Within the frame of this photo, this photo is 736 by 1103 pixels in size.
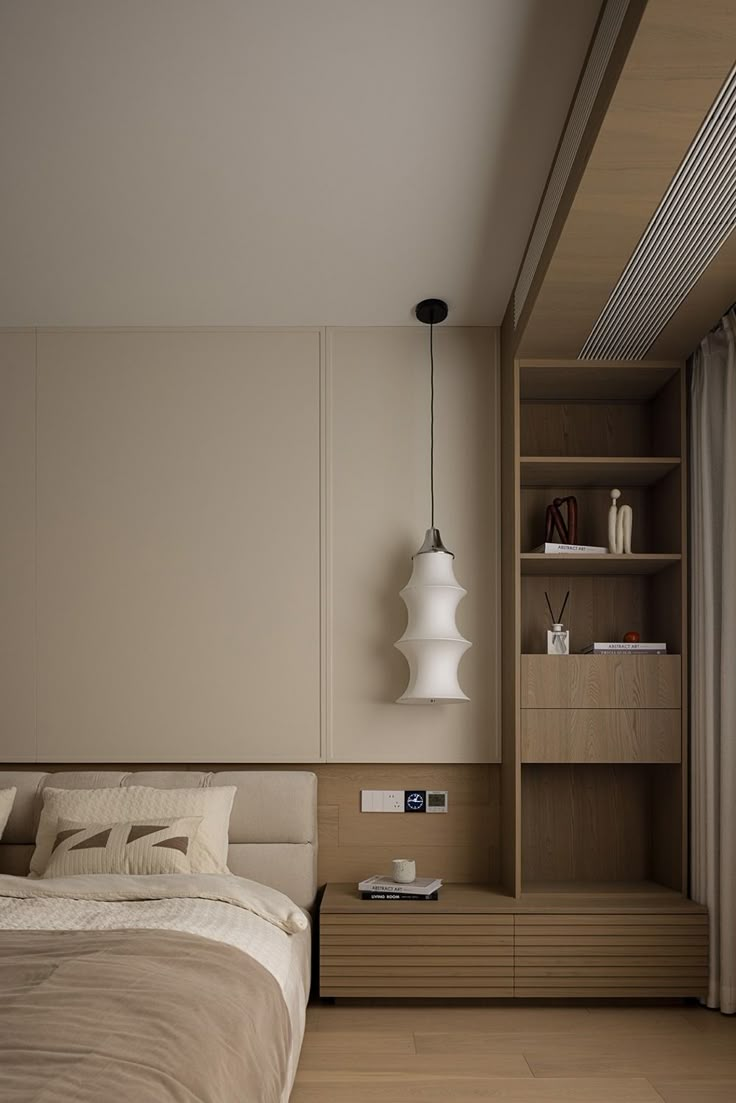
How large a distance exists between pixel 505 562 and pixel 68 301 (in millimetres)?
1865

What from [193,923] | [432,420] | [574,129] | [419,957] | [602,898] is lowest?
[419,957]

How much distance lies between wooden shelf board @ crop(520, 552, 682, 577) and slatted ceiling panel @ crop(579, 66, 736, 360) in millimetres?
714

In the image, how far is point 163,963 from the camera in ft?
7.88

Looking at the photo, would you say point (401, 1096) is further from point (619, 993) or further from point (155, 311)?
point (155, 311)

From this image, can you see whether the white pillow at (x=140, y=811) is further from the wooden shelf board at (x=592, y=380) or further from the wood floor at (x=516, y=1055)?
the wooden shelf board at (x=592, y=380)

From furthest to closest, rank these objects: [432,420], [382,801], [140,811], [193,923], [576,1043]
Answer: [432,420] → [382,801] → [140,811] → [576,1043] → [193,923]

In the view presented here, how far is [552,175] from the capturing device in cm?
290

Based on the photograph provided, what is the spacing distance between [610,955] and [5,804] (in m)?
2.09

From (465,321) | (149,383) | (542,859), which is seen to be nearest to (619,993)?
(542,859)

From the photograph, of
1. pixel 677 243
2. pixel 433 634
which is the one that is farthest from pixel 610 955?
pixel 677 243

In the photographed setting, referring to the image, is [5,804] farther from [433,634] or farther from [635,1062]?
[635,1062]

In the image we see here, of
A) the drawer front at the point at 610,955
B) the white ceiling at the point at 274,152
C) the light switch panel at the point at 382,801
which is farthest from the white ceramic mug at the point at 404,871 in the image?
the white ceiling at the point at 274,152

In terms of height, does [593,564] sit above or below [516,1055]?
above

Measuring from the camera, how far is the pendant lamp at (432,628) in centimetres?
376
